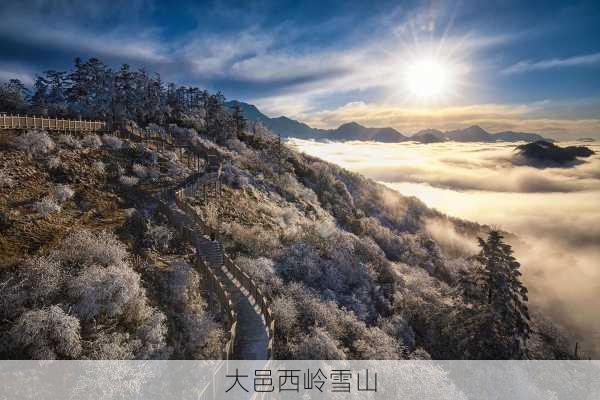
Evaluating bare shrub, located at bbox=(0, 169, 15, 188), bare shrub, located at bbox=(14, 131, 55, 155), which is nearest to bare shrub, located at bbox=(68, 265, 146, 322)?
bare shrub, located at bbox=(0, 169, 15, 188)

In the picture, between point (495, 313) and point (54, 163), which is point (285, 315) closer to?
point (495, 313)

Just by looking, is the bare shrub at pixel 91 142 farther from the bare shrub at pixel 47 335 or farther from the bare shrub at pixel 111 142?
the bare shrub at pixel 47 335

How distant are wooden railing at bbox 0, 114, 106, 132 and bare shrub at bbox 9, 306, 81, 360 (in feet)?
86.6

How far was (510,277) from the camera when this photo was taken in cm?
3562

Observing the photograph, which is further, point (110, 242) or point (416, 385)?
point (416, 385)

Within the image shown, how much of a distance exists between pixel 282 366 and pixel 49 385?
11.3 meters

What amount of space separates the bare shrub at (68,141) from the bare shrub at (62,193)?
9.66 metres

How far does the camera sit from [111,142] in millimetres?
41344

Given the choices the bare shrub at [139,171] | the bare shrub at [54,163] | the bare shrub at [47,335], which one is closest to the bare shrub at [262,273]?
the bare shrub at [47,335]

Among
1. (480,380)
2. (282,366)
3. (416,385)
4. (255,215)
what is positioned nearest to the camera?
(282,366)

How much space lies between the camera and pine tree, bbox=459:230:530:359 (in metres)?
33.0

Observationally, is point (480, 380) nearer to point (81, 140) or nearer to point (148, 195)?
point (148, 195)

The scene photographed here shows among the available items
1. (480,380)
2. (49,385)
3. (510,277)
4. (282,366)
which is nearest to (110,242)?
(49,385)

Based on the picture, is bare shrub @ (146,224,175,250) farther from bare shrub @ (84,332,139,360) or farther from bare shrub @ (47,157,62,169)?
bare shrub @ (47,157,62,169)
